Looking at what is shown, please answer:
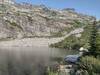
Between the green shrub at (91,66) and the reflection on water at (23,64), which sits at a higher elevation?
the green shrub at (91,66)

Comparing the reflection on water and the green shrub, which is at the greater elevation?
the green shrub

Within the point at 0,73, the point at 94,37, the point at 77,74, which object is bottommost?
the point at 0,73

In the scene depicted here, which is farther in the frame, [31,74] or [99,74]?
[31,74]

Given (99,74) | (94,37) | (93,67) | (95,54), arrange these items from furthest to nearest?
(94,37) → (95,54) → (93,67) → (99,74)

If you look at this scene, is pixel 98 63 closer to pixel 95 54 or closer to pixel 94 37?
pixel 95 54

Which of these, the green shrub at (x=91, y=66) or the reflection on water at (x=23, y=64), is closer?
the green shrub at (x=91, y=66)

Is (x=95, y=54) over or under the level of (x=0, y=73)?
over

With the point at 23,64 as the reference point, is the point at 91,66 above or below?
above

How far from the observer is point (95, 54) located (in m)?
44.2

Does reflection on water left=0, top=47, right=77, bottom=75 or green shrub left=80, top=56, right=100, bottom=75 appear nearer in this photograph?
green shrub left=80, top=56, right=100, bottom=75

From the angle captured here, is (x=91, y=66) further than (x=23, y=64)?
No

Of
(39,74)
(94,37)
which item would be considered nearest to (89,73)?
(94,37)

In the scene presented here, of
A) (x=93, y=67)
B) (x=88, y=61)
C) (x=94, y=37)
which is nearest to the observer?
(x=93, y=67)

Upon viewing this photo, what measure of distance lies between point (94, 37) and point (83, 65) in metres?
12.4
